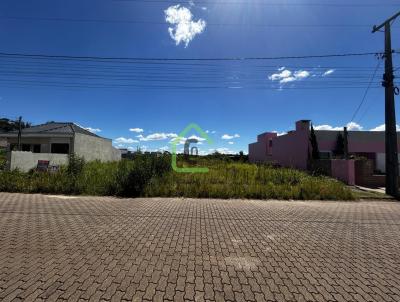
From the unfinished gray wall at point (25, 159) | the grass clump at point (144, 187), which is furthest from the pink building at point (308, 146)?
the unfinished gray wall at point (25, 159)

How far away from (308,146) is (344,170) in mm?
5911

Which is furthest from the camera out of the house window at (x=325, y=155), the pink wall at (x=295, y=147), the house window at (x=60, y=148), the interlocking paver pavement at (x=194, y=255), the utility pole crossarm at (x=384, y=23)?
the house window at (x=325, y=155)

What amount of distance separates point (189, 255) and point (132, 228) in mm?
2007

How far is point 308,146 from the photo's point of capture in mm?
22766

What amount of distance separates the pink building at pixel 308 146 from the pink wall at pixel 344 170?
0.23 ft

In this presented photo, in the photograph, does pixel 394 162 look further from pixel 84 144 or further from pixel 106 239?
pixel 84 144

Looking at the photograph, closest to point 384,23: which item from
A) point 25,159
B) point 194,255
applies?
point 194,255

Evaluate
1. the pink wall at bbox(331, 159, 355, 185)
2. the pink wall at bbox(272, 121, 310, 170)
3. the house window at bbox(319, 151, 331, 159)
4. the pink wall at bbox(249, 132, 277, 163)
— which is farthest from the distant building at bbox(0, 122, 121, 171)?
the house window at bbox(319, 151, 331, 159)

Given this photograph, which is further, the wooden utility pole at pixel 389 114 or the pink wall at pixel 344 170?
the pink wall at pixel 344 170

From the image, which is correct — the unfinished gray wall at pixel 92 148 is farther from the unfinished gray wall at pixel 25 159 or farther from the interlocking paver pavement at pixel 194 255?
the interlocking paver pavement at pixel 194 255

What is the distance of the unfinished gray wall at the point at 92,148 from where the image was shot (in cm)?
2564

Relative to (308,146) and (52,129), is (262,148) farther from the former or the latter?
(52,129)

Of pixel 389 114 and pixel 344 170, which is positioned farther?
pixel 344 170

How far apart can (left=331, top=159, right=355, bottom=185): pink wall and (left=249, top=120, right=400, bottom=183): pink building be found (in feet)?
0.23
